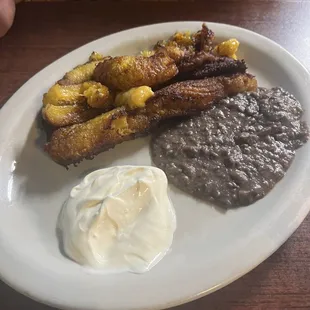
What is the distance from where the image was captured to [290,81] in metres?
1.65

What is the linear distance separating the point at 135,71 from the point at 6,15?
865 millimetres

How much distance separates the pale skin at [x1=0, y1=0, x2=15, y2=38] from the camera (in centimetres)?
206

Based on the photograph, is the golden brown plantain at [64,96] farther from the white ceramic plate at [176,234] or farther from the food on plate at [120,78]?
the white ceramic plate at [176,234]

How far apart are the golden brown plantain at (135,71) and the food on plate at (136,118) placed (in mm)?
52

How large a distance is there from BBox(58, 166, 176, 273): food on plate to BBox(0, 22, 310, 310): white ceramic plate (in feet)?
0.11

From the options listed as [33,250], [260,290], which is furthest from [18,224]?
[260,290]

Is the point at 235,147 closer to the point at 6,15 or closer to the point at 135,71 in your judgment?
the point at 135,71

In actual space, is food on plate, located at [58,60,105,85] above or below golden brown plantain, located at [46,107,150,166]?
above

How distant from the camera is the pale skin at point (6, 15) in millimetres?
2059

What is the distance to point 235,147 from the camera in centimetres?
149

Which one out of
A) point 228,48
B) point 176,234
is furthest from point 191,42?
point 176,234

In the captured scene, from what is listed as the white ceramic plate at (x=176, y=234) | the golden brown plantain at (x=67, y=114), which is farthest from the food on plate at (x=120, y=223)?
the golden brown plantain at (x=67, y=114)

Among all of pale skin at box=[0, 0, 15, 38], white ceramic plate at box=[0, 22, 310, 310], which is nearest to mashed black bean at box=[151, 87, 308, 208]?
white ceramic plate at box=[0, 22, 310, 310]

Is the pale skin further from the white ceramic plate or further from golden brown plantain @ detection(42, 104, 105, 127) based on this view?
golden brown plantain @ detection(42, 104, 105, 127)
